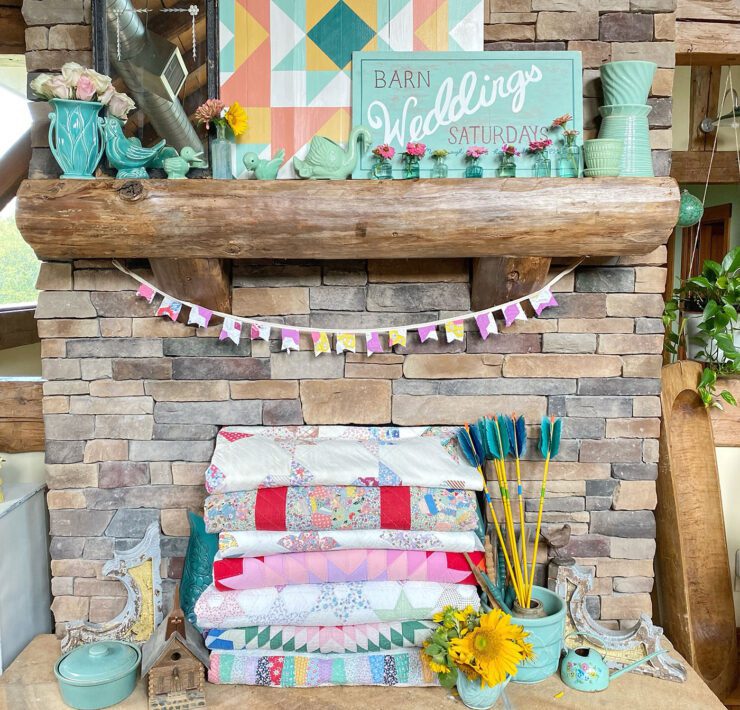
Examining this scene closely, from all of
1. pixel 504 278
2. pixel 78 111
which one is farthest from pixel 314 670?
pixel 78 111

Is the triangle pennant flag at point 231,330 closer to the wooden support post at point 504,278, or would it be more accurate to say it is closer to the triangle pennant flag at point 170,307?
the triangle pennant flag at point 170,307

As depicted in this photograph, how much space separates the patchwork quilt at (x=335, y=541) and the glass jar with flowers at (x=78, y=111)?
100 cm

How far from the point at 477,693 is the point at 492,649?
130mm

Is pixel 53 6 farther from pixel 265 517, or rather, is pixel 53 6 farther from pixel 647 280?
pixel 647 280

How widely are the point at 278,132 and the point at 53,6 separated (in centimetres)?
69

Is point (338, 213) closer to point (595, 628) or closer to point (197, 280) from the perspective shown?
point (197, 280)

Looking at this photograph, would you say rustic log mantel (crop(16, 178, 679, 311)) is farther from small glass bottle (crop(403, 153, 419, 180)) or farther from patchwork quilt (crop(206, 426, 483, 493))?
patchwork quilt (crop(206, 426, 483, 493))

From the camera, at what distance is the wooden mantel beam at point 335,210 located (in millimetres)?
1691

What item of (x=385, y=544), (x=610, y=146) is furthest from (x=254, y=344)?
(x=610, y=146)

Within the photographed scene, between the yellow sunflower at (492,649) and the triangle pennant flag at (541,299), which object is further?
the triangle pennant flag at (541,299)

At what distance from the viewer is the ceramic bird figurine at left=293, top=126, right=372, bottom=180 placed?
180 centimetres

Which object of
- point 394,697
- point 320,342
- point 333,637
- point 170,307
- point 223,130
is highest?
point 223,130

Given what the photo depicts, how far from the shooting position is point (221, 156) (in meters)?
1.85

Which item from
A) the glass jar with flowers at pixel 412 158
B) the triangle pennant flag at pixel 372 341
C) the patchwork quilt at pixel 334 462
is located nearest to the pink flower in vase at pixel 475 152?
the glass jar with flowers at pixel 412 158
